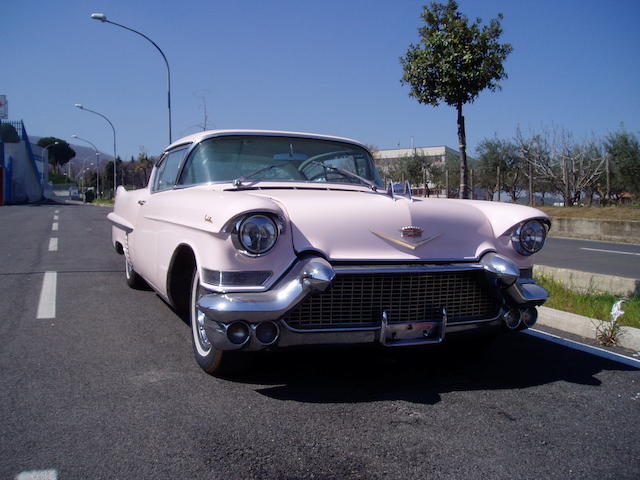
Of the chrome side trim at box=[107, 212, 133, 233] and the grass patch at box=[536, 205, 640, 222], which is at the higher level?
the chrome side trim at box=[107, 212, 133, 233]

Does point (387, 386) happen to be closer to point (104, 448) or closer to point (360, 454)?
point (360, 454)

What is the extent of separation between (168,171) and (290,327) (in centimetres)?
257

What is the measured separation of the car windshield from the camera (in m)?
4.04

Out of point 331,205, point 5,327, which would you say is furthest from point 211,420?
point 5,327

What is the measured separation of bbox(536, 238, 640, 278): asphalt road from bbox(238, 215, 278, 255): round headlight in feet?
22.5

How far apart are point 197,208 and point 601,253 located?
33.2ft

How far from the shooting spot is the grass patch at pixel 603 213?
52.3 feet

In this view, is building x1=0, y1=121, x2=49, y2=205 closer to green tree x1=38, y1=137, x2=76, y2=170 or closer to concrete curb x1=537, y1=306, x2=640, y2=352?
concrete curb x1=537, y1=306, x2=640, y2=352

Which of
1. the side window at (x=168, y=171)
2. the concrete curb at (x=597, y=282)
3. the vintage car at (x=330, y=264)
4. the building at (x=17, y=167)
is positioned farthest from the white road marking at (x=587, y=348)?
the building at (x=17, y=167)

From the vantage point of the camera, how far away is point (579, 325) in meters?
4.50

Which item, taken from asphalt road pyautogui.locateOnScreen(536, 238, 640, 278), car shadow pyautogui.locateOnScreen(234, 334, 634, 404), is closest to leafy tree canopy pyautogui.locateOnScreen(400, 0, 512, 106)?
asphalt road pyautogui.locateOnScreen(536, 238, 640, 278)

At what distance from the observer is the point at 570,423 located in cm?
275

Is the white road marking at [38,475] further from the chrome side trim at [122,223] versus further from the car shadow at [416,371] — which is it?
the chrome side trim at [122,223]

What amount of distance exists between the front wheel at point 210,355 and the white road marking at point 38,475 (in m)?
1.00
